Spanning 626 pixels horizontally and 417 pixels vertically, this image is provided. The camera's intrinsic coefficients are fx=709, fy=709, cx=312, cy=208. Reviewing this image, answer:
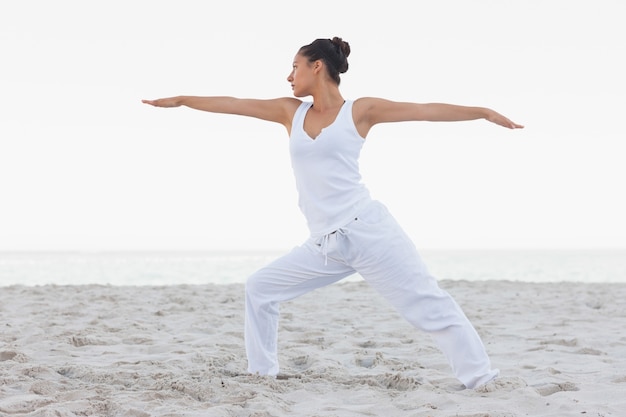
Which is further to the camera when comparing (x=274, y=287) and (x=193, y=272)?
(x=193, y=272)

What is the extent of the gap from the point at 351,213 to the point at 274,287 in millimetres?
539

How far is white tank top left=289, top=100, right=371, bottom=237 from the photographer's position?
310 cm

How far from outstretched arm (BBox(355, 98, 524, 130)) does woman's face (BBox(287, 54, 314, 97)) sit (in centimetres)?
26

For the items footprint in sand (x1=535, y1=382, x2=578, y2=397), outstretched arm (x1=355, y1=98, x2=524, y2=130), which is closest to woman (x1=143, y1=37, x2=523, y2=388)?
outstretched arm (x1=355, y1=98, x2=524, y2=130)

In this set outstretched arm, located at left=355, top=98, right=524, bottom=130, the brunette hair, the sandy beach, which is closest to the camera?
the sandy beach

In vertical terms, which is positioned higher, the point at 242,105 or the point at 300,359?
the point at 242,105

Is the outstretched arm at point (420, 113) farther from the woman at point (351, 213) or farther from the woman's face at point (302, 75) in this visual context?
the woman's face at point (302, 75)

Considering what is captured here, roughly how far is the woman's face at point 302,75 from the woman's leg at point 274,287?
0.70m

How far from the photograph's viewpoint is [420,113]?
3.05 metres

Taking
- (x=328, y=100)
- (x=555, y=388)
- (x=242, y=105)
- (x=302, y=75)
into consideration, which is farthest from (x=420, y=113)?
(x=555, y=388)

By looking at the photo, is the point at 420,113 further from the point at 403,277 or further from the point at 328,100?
the point at 403,277

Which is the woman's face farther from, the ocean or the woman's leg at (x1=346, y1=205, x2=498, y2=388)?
the ocean

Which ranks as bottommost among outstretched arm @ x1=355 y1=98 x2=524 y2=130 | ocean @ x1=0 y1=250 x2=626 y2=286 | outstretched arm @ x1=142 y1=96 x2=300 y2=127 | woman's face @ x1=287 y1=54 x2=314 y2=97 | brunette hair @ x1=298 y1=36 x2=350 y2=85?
ocean @ x1=0 y1=250 x2=626 y2=286

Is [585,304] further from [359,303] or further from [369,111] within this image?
[369,111]
